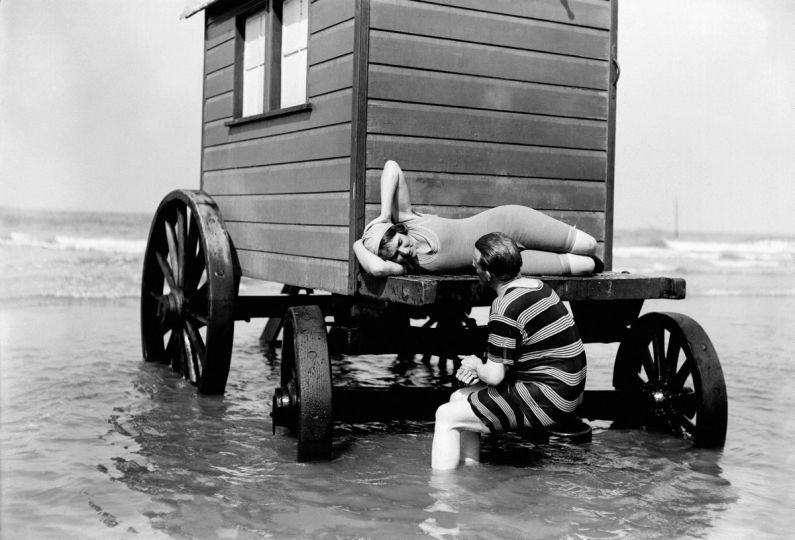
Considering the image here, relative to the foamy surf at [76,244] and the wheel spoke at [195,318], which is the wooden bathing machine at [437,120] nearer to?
the wheel spoke at [195,318]

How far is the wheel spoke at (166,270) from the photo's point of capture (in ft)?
25.8

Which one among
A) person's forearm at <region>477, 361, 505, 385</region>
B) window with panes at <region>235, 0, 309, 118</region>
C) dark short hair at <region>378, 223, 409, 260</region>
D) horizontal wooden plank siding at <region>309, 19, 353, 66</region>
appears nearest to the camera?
person's forearm at <region>477, 361, 505, 385</region>

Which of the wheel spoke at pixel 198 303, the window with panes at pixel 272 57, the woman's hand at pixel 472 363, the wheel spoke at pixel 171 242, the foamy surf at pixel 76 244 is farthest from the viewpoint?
the foamy surf at pixel 76 244

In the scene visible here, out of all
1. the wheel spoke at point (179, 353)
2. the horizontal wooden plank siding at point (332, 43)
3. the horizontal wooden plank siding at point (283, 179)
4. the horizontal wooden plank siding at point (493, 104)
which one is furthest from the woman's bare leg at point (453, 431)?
the wheel spoke at point (179, 353)

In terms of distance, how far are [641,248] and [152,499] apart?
1341 inches

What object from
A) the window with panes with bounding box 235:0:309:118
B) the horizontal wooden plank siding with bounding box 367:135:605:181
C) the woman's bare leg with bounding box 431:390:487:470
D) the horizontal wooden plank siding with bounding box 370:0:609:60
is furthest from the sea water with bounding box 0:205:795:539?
the horizontal wooden plank siding with bounding box 370:0:609:60

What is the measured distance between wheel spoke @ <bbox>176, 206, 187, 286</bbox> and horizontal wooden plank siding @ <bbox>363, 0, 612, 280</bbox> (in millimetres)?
2580

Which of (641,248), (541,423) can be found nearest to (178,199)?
(541,423)

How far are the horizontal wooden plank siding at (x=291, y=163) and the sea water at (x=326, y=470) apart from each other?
1.17 meters

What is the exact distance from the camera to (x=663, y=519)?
4.29m

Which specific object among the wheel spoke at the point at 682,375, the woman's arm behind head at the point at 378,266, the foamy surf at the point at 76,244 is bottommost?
the wheel spoke at the point at 682,375

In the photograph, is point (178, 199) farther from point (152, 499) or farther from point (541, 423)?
point (541, 423)

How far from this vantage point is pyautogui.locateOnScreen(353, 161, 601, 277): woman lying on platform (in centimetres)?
511

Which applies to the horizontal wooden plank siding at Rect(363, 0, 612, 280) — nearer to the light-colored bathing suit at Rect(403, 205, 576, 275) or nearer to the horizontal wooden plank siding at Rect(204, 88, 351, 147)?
the horizontal wooden plank siding at Rect(204, 88, 351, 147)
